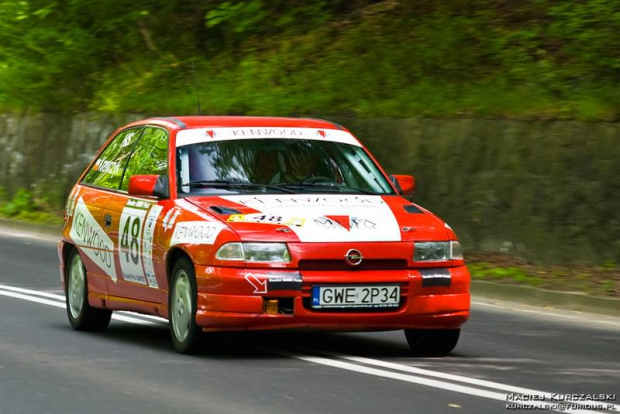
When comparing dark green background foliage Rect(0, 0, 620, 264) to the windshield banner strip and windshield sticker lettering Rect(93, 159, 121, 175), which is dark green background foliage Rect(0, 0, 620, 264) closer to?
the windshield banner strip

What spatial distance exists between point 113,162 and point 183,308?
90.1 inches

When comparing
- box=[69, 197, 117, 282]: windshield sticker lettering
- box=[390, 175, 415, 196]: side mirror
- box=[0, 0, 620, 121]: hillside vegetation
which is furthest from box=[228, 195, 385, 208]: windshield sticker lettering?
box=[0, 0, 620, 121]: hillside vegetation

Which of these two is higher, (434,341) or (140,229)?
(140,229)

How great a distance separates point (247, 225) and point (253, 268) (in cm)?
29

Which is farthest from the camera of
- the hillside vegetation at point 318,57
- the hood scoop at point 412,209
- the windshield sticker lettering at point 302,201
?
the hillside vegetation at point 318,57

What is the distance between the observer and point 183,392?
300 inches

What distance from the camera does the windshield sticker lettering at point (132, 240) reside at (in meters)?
9.81

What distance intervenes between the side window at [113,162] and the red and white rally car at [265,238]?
26mm

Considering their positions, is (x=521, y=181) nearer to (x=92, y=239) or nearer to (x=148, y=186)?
(x=92, y=239)

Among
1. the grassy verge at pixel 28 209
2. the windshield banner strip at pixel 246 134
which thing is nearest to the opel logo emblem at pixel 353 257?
the windshield banner strip at pixel 246 134

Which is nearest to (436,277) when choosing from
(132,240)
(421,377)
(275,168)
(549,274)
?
(421,377)

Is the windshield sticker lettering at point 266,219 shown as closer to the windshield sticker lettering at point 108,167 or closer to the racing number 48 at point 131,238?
the racing number 48 at point 131,238

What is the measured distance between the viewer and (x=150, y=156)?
10.3m

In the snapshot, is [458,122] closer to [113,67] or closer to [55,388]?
[55,388]
